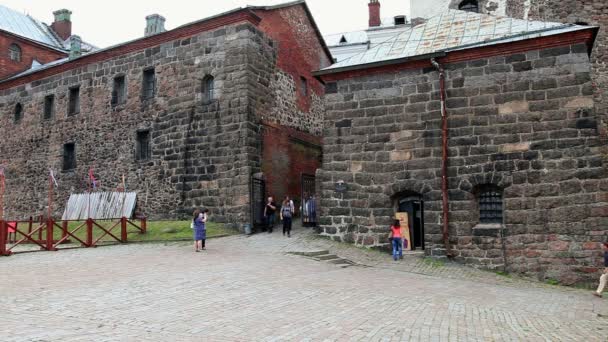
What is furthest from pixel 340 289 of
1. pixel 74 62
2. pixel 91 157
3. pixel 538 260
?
pixel 74 62

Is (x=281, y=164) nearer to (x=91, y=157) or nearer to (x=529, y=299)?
(x=91, y=157)

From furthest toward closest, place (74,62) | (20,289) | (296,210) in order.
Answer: (74,62), (296,210), (20,289)

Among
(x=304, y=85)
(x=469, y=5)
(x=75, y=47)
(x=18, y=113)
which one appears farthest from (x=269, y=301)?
(x=18, y=113)

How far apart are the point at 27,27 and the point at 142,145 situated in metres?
20.4

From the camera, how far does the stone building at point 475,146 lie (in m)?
13.2

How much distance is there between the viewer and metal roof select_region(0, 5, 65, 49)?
32844mm

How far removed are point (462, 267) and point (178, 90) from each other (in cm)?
1251

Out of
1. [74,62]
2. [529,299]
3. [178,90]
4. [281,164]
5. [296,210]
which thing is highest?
[74,62]

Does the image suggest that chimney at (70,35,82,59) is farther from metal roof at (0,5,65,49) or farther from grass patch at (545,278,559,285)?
grass patch at (545,278,559,285)

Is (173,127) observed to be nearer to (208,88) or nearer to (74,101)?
(208,88)

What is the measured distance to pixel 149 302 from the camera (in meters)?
8.08

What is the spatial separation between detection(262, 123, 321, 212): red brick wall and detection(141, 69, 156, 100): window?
5.42 m

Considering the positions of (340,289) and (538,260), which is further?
(538,260)

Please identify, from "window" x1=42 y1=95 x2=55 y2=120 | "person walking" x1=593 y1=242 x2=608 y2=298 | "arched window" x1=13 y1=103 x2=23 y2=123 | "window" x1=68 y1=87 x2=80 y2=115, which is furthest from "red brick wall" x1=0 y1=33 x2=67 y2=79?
"person walking" x1=593 y1=242 x2=608 y2=298
